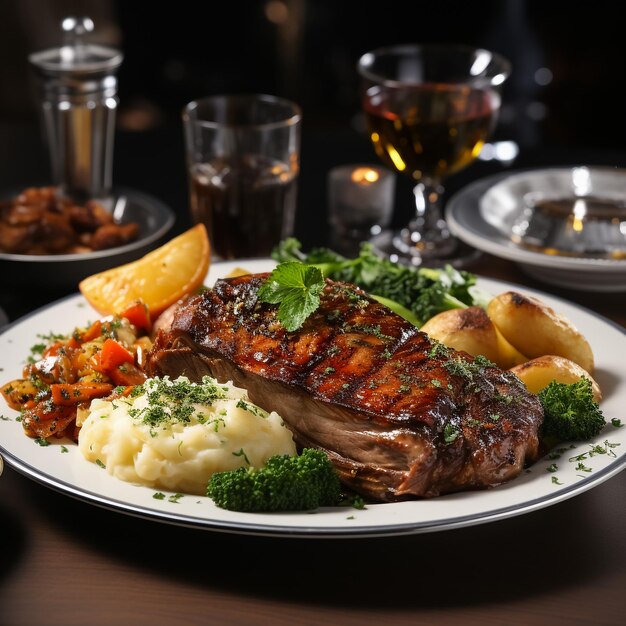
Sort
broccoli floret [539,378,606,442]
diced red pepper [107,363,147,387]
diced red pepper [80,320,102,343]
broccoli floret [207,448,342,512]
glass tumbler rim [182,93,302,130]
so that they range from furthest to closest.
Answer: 1. glass tumbler rim [182,93,302,130]
2. diced red pepper [80,320,102,343]
3. diced red pepper [107,363,147,387]
4. broccoli floret [539,378,606,442]
5. broccoli floret [207,448,342,512]

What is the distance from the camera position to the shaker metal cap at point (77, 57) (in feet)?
18.3

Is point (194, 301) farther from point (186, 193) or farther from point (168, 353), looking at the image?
point (186, 193)

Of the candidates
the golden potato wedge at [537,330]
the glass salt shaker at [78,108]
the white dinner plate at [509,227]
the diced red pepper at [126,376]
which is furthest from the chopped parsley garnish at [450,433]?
the glass salt shaker at [78,108]

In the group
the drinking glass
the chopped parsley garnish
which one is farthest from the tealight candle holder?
the chopped parsley garnish

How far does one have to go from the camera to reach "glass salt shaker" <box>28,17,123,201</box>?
18.4ft

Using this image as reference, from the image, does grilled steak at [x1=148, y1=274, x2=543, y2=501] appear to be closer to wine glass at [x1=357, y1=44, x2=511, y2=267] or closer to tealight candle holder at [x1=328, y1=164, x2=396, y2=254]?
wine glass at [x1=357, y1=44, x2=511, y2=267]

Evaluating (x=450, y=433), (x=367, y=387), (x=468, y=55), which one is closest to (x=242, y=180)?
(x=468, y=55)

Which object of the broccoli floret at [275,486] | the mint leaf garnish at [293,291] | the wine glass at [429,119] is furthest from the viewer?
the wine glass at [429,119]

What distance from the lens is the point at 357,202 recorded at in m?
5.57

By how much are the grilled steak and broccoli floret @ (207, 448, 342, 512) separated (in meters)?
0.18

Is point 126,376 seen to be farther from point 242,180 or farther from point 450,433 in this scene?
point 242,180

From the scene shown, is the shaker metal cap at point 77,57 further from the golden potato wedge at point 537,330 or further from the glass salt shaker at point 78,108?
the golden potato wedge at point 537,330

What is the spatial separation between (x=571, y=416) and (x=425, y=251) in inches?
93.7

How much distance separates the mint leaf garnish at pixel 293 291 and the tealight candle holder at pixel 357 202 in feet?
6.67
